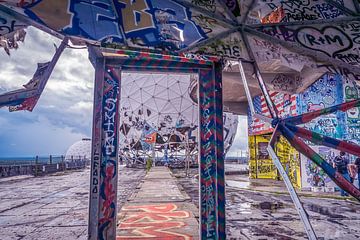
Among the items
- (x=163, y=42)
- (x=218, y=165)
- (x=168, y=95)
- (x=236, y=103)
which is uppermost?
(x=168, y=95)

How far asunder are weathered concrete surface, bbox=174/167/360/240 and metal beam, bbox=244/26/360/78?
397cm

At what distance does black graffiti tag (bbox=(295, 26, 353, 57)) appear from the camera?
4.23 metres

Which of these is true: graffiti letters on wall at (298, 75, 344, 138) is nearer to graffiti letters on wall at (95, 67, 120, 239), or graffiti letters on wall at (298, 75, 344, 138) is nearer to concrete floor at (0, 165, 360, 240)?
concrete floor at (0, 165, 360, 240)

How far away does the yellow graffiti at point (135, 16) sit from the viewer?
3.69 meters

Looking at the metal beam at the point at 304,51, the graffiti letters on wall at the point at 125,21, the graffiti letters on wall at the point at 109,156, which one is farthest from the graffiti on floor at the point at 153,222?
the metal beam at the point at 304,51

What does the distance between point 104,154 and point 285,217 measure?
6319 millimetres

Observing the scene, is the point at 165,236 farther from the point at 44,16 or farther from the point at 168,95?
the point at 168,95

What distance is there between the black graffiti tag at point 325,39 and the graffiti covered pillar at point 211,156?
1.51 meters

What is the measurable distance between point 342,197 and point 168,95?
30.0m

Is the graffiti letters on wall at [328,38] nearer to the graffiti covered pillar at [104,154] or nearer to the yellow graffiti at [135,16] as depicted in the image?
the yellow graffiti at [135,16]

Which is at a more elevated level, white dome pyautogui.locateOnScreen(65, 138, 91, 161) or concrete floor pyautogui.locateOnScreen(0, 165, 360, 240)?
white dome pyautogui.locateOnScreen(65, 138, 91, 161)

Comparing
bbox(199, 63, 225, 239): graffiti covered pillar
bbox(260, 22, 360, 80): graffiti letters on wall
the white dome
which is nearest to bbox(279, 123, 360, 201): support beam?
bbox(199, 63, 225, 239): graffiti covered pillar

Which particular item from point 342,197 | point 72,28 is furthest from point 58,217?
point 342,197

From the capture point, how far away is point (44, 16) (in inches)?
136
